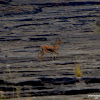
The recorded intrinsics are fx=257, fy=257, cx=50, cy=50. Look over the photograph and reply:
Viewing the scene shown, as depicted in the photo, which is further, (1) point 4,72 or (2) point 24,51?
(2) point 24,51

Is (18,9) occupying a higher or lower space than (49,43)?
higher

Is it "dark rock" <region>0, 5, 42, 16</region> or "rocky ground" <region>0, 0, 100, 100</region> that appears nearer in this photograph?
"rocky ground" <region>0, 0, 100, 100</region>

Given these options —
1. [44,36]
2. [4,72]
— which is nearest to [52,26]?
[44,36]

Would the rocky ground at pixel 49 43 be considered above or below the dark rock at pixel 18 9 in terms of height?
below

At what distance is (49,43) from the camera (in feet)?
43.8

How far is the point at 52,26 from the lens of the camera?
15.7 m

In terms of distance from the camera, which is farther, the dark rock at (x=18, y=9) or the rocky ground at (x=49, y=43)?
the dark rock at (x=18, y=9)

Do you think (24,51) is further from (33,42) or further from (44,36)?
(44,36)

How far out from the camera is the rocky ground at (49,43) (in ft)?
26.1

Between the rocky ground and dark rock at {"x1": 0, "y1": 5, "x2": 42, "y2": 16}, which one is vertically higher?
dark rock at {"x1": 0, "y1": 5, "x2": 42, "y2": 16}

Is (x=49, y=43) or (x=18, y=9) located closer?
(x=49, y=43)

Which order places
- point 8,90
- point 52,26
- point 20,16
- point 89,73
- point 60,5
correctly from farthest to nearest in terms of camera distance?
1. point 60,5
2. point 20,16
3. point 52,26
4. point 89,73
5. point 8,90

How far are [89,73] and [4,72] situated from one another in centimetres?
301

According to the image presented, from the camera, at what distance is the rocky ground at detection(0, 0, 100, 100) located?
796 centimetres
